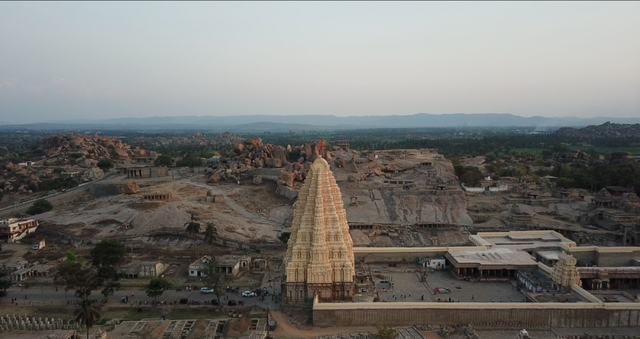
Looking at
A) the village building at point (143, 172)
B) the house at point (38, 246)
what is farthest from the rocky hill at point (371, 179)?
the house at point (38, 246)

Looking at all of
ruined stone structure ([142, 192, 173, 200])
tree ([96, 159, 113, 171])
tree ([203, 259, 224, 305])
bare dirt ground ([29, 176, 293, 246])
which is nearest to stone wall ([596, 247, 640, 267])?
tree ([203, 259, 224, 305])

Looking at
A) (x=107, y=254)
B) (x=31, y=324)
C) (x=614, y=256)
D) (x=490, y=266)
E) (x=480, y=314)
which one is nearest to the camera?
(x=480, y=314)

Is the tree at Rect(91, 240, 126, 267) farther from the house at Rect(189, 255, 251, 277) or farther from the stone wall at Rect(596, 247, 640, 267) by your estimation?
the stone wall at Rect(596, 247, 640, 267)

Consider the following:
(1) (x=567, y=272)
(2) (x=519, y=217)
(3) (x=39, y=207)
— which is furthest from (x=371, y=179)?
(3) (x=39, y=207)

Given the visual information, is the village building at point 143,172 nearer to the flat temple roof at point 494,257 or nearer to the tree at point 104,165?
the tree at point 104,165

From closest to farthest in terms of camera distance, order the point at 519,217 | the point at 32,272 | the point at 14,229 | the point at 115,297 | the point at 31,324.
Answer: the point at 31,324
the point at 115,297
the point at 32,272
the point at 14,229
the point at 519,217

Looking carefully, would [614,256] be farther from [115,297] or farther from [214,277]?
[115,297]

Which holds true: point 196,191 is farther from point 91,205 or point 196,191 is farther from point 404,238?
point 404,238
